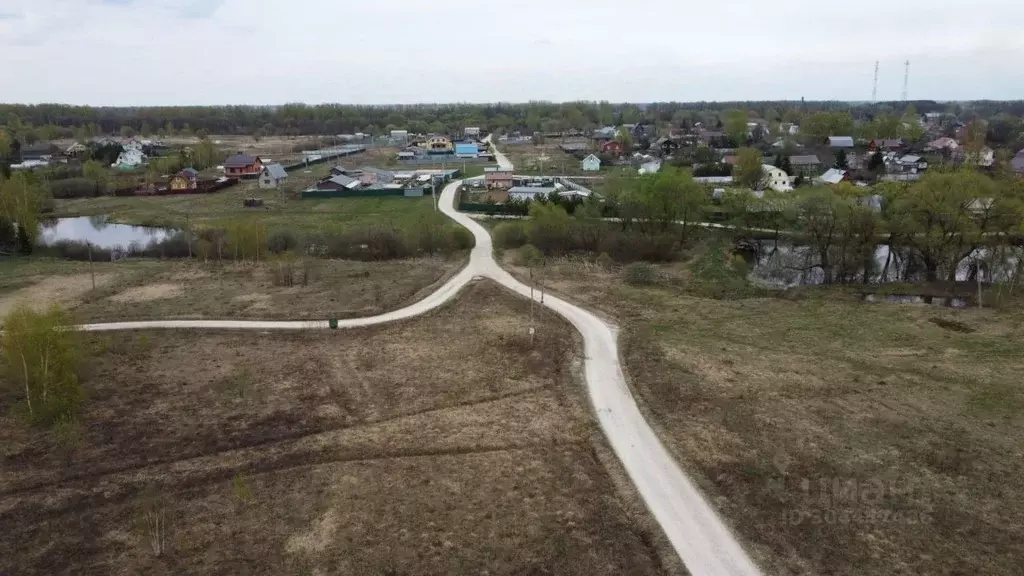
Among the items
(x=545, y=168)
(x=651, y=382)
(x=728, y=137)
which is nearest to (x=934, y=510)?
(x=651, y=382)

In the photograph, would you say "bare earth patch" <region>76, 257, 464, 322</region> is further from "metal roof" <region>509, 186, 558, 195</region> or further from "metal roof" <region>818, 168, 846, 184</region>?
"metal roof" <region>818, 168, 846, 184</region>

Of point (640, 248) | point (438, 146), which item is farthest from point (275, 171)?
point (640, 248)

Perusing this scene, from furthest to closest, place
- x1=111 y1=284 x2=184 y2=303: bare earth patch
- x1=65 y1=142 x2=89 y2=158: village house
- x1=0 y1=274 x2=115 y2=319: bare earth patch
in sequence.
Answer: x1=65 y1=142 x2=89 y2=158: village house < x1=111 y1=284 x2=184 y2=303: bare earth patch < x1=0 y1=274 x2=115 y2=319: bare earth patch

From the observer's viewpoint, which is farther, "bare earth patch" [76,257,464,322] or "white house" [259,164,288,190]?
"white house" [259,164,288,190]

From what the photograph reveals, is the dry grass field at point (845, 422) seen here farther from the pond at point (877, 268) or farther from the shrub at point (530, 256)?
the shrub at point (530, 256)

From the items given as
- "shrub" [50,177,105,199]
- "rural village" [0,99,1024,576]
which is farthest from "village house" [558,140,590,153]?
"shrub" [50,177,105,199]

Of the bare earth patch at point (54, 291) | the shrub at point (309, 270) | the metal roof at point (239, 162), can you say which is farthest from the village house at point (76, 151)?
the shrub at point (309, 270)

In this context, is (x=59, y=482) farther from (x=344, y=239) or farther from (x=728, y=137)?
(x=728, y=137)
